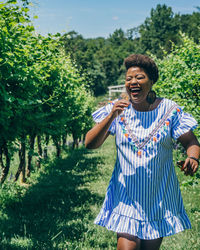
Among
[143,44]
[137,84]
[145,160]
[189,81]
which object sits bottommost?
[145,160]

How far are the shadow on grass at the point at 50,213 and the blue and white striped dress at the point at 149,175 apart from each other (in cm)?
213

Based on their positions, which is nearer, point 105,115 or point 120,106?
point 120,106

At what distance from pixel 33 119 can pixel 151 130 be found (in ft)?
9.25

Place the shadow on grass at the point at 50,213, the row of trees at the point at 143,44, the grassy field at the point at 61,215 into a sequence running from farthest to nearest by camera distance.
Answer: the row of trees at the point at 143,44, the shadow on grass at the point at 50,213, the grassy field at the point at 61,215

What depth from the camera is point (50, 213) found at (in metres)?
5.66

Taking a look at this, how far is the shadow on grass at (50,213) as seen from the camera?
175 inches

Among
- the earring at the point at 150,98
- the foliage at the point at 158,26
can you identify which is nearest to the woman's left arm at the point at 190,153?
the earring at the point at 150,98

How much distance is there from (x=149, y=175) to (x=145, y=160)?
4.8 inches

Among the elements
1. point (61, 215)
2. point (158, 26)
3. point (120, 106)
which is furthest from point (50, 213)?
point (158, 26)

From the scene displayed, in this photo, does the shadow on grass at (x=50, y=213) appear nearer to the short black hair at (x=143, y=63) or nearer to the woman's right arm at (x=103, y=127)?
the woman's right arm at (x=103, y=127)

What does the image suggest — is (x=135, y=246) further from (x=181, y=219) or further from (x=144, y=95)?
(x=144, y=95)

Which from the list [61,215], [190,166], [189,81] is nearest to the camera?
[190,166]

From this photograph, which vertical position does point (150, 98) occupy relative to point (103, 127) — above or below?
above

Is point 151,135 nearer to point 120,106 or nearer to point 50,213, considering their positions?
point 120,106
